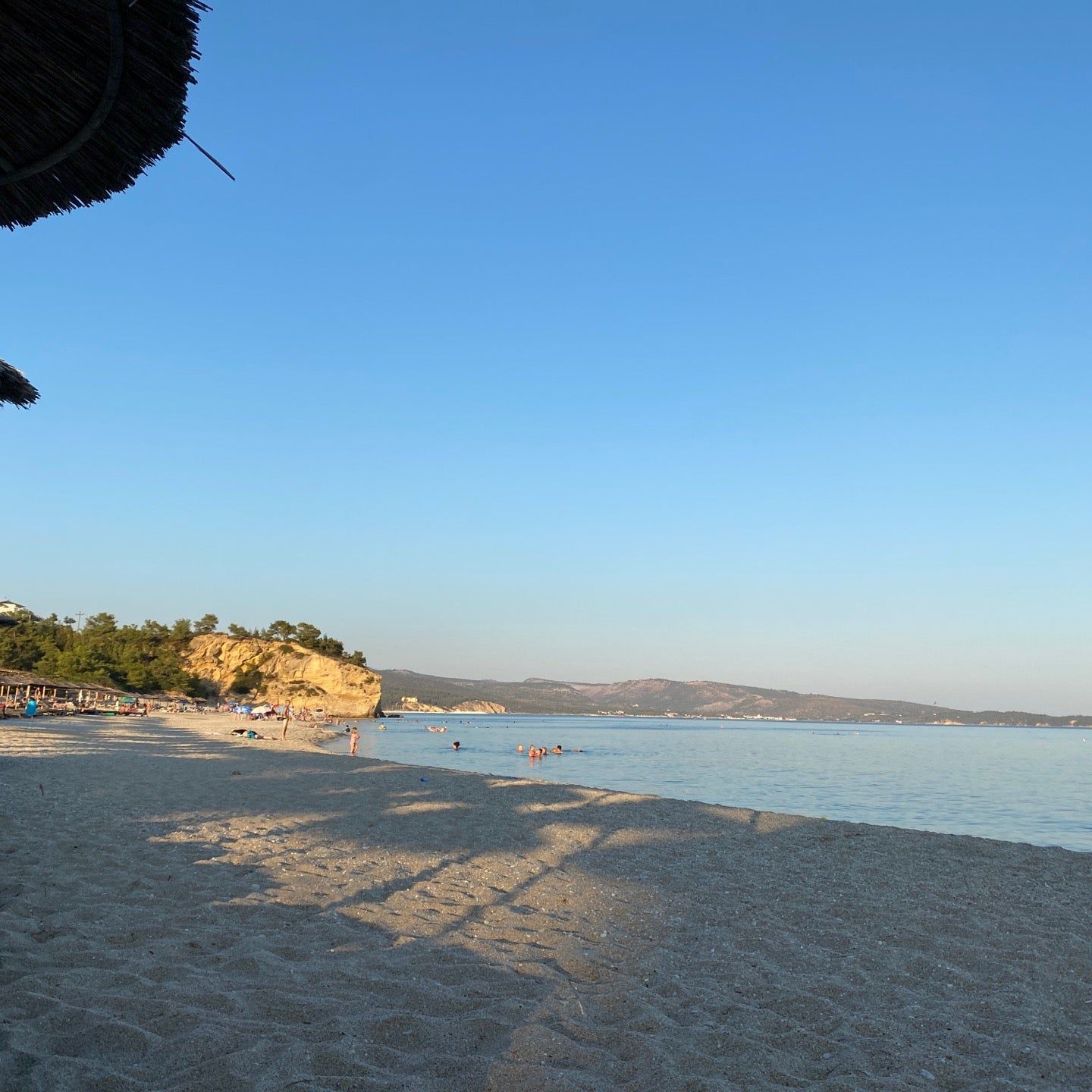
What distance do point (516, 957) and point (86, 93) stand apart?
5342 mm

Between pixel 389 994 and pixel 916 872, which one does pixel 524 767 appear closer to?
pixel 916 872

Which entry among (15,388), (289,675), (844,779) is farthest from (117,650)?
(15,388)

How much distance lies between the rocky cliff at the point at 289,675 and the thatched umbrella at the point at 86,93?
96580mm

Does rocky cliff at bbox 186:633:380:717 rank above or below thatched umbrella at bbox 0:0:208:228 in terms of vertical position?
below

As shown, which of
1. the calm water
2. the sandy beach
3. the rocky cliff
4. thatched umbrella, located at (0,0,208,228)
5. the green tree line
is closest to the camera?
thatched umbrella, located at (0,0,208,228)

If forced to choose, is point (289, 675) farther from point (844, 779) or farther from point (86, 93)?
point (86, 93)

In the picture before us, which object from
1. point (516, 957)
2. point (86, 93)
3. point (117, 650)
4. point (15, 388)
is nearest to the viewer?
point (86, 93)

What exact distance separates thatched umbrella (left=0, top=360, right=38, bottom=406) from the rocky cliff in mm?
93825

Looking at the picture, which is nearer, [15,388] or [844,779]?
[15,388]

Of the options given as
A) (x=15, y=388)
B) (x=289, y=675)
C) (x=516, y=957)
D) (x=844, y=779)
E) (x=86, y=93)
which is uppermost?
(x=86, y=93)

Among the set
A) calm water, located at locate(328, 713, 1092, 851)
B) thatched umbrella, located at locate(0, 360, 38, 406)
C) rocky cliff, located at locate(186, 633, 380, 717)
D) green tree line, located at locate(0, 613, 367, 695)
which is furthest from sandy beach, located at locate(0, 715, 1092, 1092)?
rocky cliff, located at locate(186, 633, 380, 717)

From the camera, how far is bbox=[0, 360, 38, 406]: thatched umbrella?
582 centimetres

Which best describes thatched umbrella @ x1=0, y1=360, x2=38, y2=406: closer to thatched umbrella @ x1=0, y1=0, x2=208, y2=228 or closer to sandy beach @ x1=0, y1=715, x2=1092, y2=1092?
thatched umbrella @ x1=0, y1=0, x2=208, y2=228

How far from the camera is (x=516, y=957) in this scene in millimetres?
5305
